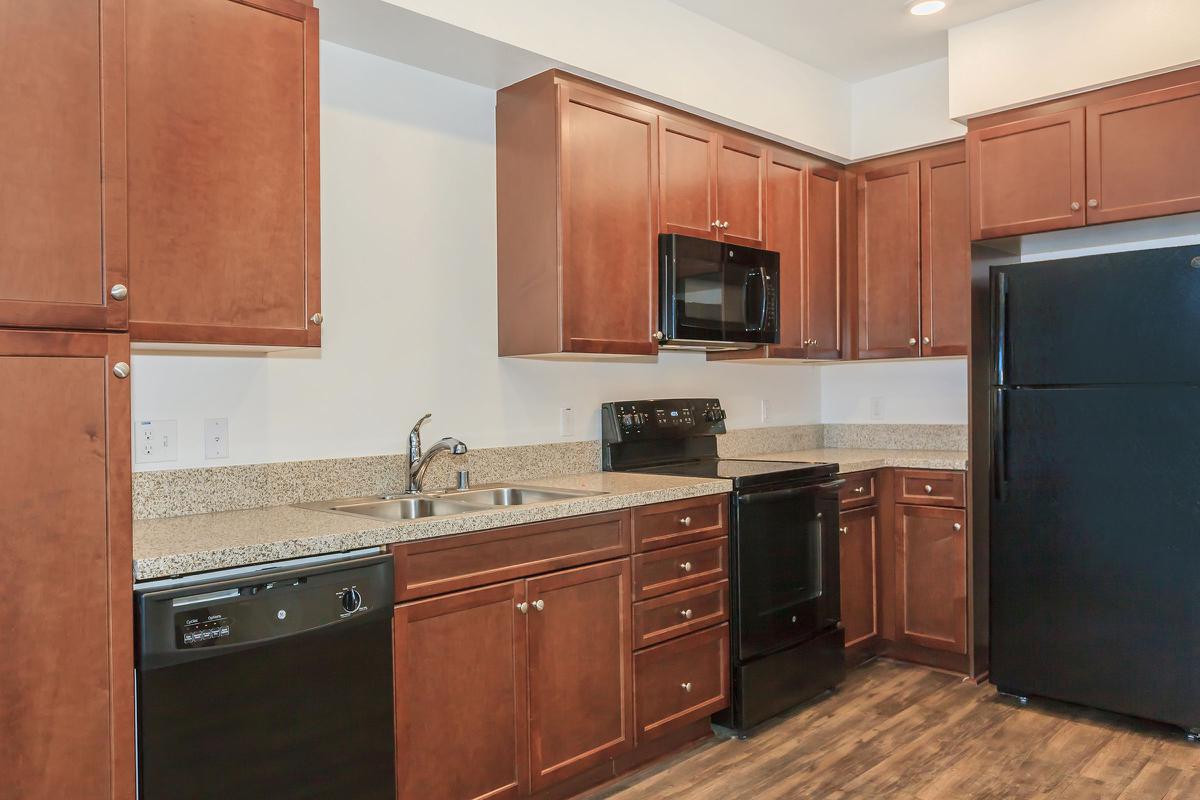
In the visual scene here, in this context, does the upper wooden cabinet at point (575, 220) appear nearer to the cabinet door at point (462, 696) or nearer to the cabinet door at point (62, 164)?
the cabinet door at point (462, 696)

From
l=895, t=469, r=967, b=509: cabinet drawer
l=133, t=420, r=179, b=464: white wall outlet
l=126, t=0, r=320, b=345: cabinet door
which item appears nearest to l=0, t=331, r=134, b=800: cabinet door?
l=126, t=0, r=320, b=345: cabinet door

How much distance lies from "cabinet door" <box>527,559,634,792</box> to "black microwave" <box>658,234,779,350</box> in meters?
0.96

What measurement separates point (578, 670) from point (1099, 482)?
6.34ft

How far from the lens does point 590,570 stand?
2.48 meters

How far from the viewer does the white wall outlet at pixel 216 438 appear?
7.55ft

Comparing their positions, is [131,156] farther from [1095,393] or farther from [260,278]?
[1095,393]

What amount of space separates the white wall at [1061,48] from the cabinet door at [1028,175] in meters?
0.11

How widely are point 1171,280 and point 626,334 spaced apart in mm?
1789

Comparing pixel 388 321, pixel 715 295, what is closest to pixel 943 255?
pixel 715 295

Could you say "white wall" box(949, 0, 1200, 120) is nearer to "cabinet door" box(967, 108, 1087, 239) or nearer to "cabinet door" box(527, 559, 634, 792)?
"cabinet door" box(967, 108, 1087, 239)

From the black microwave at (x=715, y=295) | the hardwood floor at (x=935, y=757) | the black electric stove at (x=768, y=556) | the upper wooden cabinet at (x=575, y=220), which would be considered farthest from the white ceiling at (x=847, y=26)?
the hardwood floor at (x=935, y=757)

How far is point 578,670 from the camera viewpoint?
2.45 meters

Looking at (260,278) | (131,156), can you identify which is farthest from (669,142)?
(131,156)

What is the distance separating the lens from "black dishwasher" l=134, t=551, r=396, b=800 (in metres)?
1.65
